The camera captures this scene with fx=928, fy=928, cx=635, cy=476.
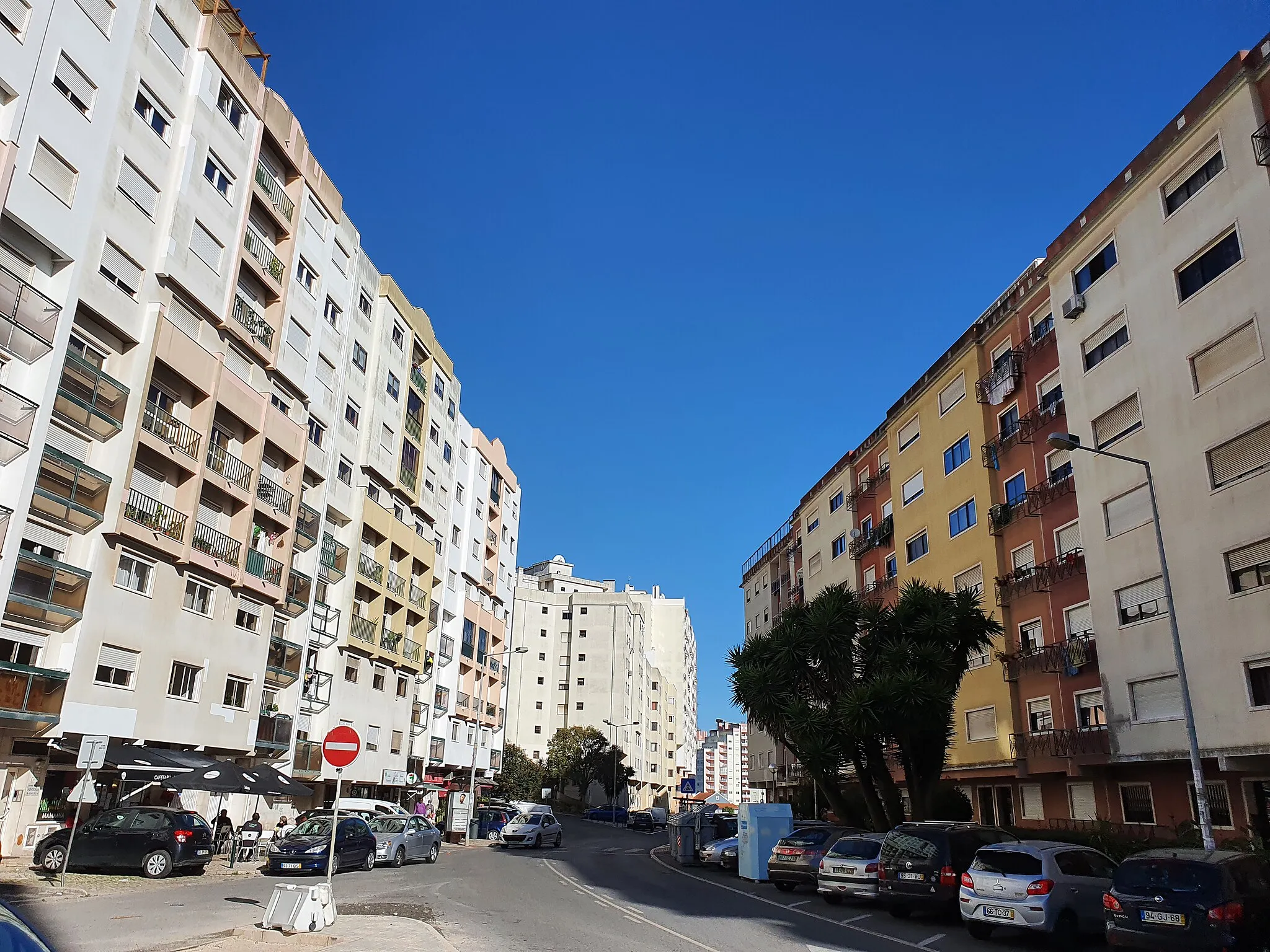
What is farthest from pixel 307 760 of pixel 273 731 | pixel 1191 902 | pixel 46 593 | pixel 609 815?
pixel 609 815

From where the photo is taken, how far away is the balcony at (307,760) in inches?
1465

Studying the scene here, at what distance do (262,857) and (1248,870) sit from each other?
2760 centimetres

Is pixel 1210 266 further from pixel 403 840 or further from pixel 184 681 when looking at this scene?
pixel 184 681

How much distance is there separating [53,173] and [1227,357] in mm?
30294

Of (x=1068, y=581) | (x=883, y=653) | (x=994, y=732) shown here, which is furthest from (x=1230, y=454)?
(x=994, y=732)

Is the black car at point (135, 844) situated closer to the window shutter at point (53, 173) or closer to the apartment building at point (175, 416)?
the apartment building at point (175, 416)

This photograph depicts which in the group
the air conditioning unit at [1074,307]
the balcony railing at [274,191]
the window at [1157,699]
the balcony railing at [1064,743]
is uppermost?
the balcony railing at [274,191]

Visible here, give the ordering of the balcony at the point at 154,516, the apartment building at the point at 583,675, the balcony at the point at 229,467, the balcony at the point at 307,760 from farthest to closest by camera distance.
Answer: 1. the apartment building at the point at 583,675
2. the balcony at the point at 307,760
3. the balcony at the point at 229,467
4. the balcony at the point at 154,516

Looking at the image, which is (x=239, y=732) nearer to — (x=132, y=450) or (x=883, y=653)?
(x=132, y=450)

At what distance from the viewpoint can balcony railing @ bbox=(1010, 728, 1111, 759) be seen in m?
25.8

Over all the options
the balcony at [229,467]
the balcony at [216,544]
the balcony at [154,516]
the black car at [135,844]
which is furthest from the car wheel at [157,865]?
the balcony at [229,467]

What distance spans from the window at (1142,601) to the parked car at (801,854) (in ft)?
32.2

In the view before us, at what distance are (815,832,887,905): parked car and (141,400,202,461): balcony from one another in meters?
22.5

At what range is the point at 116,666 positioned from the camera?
86.9ft
